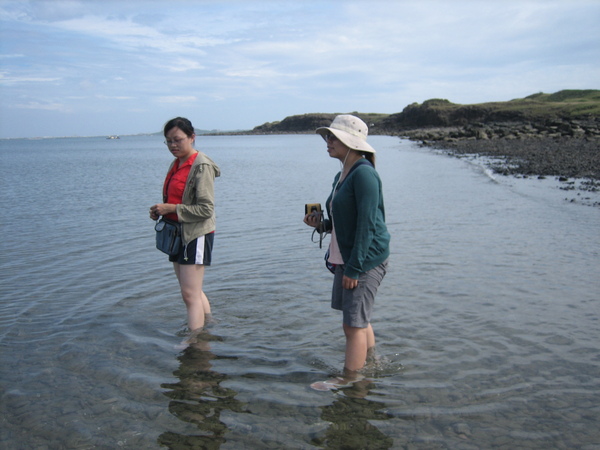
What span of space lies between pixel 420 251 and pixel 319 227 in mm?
5906

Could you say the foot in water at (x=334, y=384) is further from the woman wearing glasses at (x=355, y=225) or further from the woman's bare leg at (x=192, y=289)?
the woman's bare leg at (x=192, y=289)

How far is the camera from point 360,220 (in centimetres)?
407

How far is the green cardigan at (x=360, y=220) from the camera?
158 inches

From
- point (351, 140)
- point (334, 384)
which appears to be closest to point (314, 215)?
point (351, 140)

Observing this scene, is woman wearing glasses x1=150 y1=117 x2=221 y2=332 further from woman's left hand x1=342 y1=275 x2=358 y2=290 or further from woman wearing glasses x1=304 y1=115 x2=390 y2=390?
woman's left hand x1=342 y1=275 x2=358 y2=290

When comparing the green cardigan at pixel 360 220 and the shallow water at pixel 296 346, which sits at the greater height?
the green cardigan at pixel 360 220

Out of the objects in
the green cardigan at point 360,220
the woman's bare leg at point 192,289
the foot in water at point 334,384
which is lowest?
the foot in water at point 334,384

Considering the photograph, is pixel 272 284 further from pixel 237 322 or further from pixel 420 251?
pixel 420 251

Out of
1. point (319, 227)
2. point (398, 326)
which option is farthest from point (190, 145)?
point (398, 326)

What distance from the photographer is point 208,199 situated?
5.16 m

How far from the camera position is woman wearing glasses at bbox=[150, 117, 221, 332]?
511 centimetres

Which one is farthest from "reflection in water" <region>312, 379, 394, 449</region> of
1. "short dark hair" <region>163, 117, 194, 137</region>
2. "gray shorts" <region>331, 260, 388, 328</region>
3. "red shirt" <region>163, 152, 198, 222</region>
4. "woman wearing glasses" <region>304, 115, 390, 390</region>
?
"short dark hair" <region>163, 117, 194, 137</region>

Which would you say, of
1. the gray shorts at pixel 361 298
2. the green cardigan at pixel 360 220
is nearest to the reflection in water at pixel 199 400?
the gray shorts at pixel 361 298

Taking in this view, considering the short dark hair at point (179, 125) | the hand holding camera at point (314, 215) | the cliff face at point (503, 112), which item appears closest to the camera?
the hand holding camera at point (314, 215)
